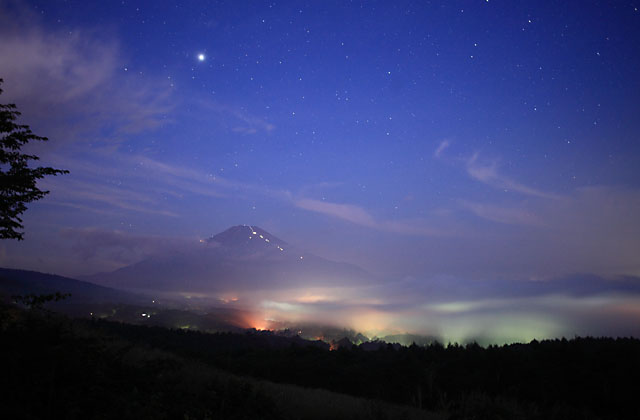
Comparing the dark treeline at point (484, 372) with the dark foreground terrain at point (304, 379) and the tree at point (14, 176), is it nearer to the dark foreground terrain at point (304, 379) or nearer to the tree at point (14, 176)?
the dark foreground terrain at point (304, 379)

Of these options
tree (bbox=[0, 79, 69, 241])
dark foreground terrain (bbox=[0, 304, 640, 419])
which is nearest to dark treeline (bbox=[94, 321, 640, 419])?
dark foreground terrain (bbox=[0, 304, 640, 419])

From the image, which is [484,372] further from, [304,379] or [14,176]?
[14,176]

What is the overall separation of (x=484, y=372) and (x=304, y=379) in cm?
1404

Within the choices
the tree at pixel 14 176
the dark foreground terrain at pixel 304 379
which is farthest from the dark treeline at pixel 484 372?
the tree at pixel 14 176

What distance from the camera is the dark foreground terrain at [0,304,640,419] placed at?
6414 millimetres

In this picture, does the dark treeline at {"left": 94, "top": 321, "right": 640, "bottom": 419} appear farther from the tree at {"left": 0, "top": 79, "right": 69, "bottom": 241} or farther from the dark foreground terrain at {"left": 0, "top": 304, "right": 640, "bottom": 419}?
the tree at {"left": 0, "top": 79, "right": 69, "bottom": 241}

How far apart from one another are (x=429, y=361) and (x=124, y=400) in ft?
95.7

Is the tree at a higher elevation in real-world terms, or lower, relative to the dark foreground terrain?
higher

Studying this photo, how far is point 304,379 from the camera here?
30234 millimetres

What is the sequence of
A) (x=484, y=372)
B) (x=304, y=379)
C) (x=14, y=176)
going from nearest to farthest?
(x=14, y=176), (x=484, y=372), (x=304, y=379)

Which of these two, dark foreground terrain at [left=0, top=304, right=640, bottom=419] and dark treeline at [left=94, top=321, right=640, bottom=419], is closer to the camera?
dark foreground terrain at [left=0, top=304, right=640, bottom=419]

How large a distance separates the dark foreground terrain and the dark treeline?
94 mm

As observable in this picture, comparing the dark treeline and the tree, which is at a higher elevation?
the tree

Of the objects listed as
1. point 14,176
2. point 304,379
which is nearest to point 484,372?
point 304,379
